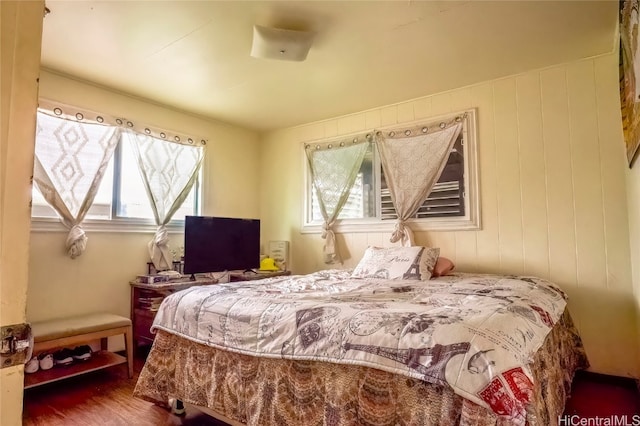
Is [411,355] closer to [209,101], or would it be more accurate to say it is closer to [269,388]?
[269,388]

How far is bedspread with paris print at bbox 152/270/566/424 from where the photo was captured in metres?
1.14

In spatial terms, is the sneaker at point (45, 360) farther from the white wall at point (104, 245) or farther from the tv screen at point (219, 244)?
the tv screen at point (219, 244)

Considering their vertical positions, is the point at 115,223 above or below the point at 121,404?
above

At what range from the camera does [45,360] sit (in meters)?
2.60

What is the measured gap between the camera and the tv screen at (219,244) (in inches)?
137

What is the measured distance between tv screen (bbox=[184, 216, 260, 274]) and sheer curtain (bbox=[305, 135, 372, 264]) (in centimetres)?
79

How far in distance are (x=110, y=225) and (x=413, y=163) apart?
2.87 metres

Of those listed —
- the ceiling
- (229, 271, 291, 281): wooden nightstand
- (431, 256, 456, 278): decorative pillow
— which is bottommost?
(229, 271, 291, 281): wooden nightstand

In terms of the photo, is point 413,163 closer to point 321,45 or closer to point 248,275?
point 321,45

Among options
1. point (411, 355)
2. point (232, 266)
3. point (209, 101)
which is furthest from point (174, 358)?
point (209, 101)

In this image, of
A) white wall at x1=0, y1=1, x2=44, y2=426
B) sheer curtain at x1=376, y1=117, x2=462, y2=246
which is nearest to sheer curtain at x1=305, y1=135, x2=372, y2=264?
sheer curtain at x1=376, y1=117, x2=462, y2=246

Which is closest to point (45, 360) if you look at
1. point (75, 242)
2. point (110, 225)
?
point (75, 242)

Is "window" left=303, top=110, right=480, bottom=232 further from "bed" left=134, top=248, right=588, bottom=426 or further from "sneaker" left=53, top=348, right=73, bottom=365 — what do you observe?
"sneaker" left=53, top=348, right=73, bottom=365

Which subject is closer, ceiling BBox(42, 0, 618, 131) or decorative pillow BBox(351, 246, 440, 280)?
ceiling BBox(42, 0, 618, 131)
